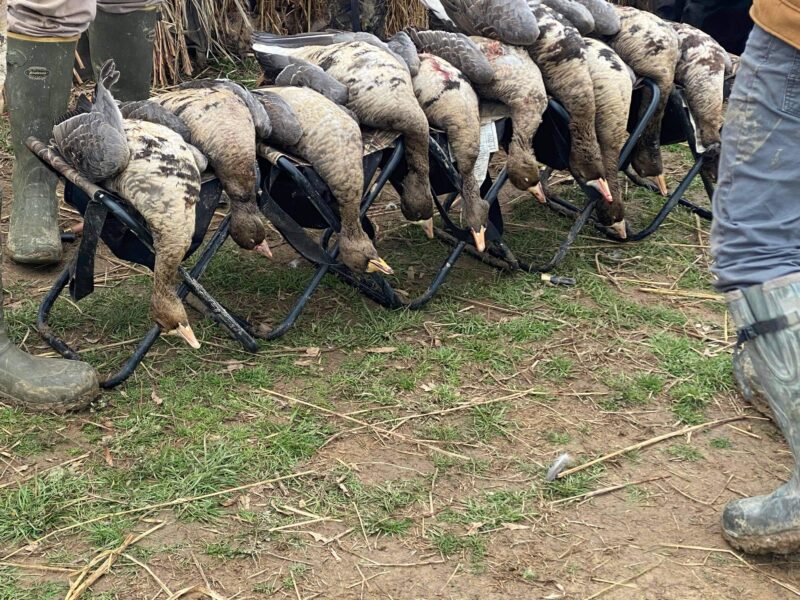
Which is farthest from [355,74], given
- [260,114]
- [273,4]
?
[273,4]

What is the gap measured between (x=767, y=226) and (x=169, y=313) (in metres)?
1.92

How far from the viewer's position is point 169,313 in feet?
11.3

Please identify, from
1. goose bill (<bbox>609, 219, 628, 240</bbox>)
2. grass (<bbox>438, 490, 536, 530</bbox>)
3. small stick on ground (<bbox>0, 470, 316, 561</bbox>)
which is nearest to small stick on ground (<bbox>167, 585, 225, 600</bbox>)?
small stick on ground (<bbox>0, 470, 316, 561</bbox>)

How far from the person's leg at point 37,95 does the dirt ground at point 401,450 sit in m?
0.18

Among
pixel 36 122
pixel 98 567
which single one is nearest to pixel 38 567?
pixel 98 567

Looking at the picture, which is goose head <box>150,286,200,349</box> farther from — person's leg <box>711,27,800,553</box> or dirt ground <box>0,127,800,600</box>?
person's leg <box>711,27,800,553</box>

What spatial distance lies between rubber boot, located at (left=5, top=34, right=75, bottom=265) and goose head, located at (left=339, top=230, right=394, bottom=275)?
1.14 m

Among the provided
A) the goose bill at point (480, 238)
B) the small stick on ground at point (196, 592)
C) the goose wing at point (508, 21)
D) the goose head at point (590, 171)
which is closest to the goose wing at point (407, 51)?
the goose wing at point (508, 21)

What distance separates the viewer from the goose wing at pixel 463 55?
162 inches

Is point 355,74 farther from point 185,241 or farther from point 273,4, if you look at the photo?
point 273,4

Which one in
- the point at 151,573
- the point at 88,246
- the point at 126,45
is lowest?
the point at 151,573

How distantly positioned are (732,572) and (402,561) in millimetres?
899

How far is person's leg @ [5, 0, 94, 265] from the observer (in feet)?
13.0

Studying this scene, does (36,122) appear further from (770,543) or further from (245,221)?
(770,543)
